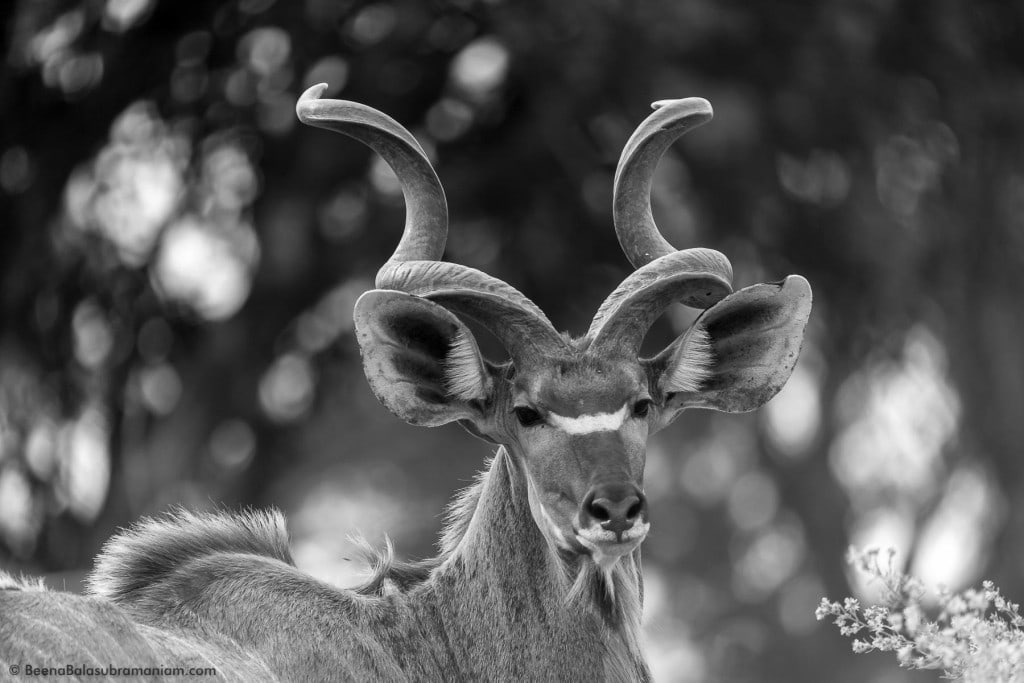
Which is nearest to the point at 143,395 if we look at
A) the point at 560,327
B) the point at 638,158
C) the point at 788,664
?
the point at 560,327

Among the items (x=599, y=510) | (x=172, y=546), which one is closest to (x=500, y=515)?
(x=599, y=510)

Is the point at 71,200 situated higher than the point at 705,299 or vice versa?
the point at 705,299

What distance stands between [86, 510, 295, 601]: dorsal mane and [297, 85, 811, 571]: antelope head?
89 cm

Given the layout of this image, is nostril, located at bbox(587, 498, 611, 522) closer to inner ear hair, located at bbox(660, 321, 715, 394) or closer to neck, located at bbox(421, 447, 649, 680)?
neck, located at bbox(421, 447, 649, 680)

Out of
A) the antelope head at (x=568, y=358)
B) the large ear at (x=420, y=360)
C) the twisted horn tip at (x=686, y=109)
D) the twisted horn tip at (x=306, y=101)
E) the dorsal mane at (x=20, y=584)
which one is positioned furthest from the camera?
the twisted horn tip at (x=686, y=109)

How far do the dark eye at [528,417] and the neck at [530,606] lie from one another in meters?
0.24

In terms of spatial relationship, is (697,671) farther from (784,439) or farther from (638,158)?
(638,158)

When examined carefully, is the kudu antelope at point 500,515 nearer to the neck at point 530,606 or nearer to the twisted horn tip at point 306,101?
the neck at point 530,606

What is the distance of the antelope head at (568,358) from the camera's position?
20.9ft

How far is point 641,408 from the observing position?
6.62 metres

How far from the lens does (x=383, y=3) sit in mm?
21938

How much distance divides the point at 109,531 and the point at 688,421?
954 cm

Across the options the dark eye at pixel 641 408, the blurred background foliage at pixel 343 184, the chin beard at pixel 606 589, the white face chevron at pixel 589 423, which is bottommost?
the blurred background foliage at pixel 343 184

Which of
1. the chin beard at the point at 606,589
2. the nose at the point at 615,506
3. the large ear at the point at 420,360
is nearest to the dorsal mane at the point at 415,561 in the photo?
the large ear at the point at 420,360
